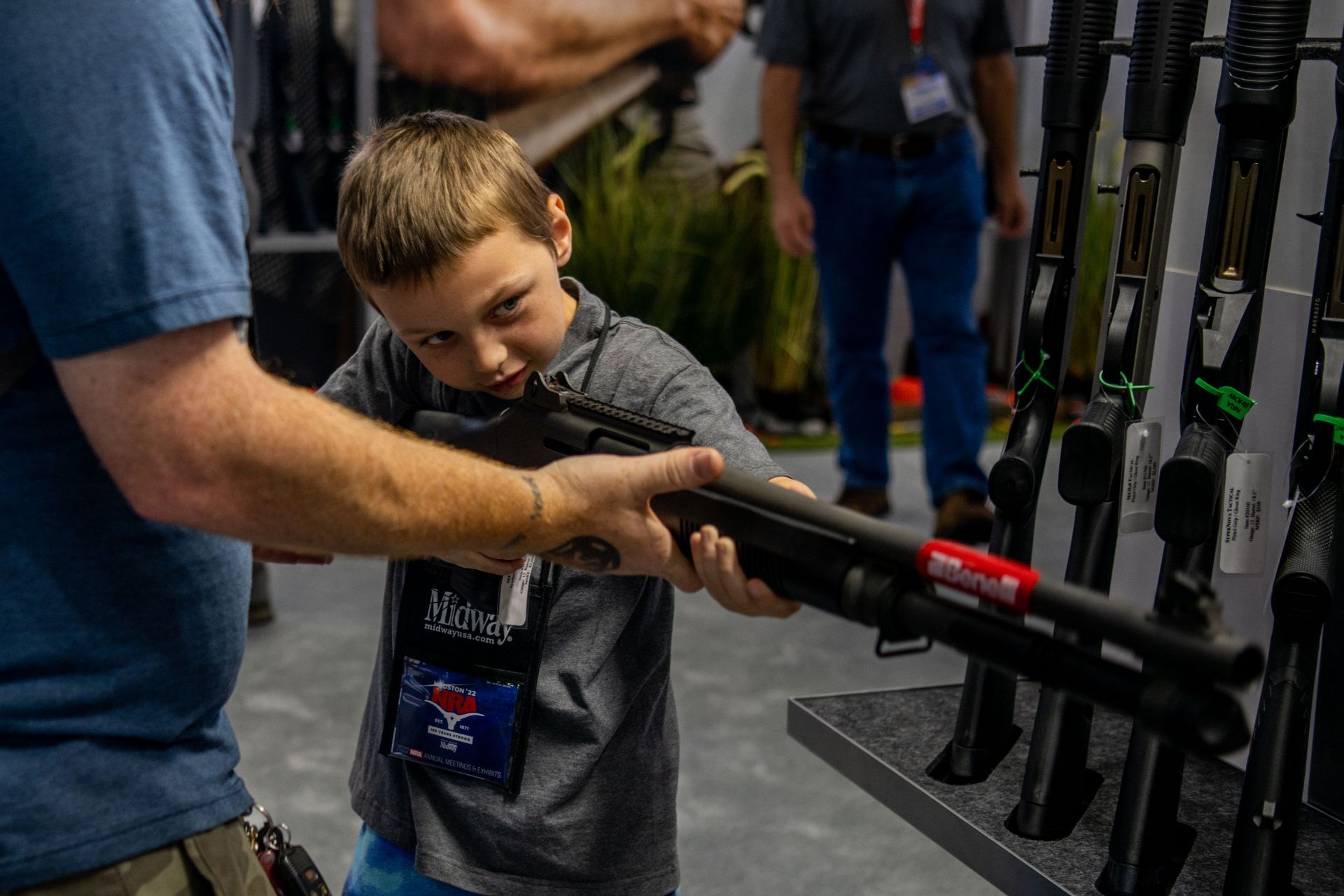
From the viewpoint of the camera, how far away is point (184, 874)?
2.82 feet

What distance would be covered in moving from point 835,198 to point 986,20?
0.64 metres

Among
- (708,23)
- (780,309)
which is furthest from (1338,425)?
(708,23)

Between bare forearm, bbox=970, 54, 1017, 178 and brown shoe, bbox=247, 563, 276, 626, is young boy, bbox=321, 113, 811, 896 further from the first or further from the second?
bare forearm, bbox=970, 54, 1017, 178

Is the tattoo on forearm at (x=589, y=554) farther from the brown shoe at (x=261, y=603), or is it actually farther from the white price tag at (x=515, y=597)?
the brown shoe at (x=261, y=603)

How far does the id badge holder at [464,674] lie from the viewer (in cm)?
121

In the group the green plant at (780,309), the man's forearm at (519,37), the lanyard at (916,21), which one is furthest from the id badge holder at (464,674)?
the man's forearm at (519,37)

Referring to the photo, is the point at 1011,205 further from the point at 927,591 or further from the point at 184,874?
the point at 184,874

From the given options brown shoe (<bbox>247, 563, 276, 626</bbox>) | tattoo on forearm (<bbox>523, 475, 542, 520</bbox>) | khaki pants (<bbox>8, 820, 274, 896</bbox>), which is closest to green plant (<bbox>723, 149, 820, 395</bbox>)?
brown shoe (<bbox>247, 563, 276, 626</bbox>)

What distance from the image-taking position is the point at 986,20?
3.68m

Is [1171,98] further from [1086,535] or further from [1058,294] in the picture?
[1086,535]

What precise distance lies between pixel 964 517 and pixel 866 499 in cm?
36

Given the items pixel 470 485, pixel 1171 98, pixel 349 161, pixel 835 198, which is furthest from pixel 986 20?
pixel 470 485

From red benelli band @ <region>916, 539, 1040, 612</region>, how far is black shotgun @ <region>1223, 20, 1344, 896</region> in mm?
771

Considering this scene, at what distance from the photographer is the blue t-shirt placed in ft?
2.31
